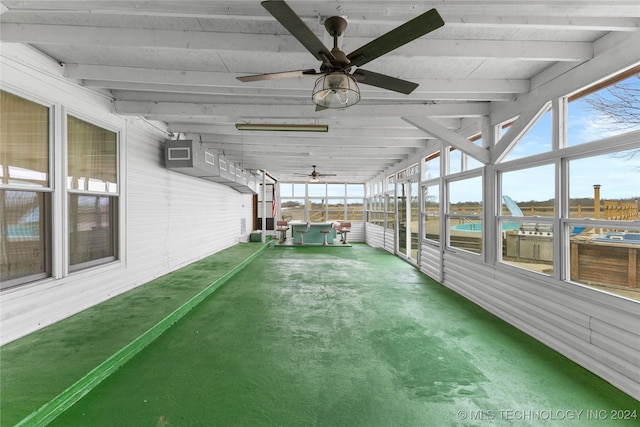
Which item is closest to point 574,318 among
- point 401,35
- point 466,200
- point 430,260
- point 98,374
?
point 466,200

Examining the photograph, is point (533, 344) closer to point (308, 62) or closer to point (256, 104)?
point (308, 62)

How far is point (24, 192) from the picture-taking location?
2.70 m

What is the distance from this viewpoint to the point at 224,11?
2090mm

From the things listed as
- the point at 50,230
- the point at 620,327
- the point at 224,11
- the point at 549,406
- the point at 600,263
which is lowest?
the point at 549,406

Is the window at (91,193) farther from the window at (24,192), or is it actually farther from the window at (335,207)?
the window at (335,207)

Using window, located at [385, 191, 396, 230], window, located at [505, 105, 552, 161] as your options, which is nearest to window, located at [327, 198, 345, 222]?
window, located at [385, 191, 396, 230]

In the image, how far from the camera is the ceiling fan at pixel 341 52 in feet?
5.05

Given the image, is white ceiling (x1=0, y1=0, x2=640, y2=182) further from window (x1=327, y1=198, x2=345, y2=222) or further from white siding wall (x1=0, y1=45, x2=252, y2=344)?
window (x1=327, y1=198, x2=345, y2=222)

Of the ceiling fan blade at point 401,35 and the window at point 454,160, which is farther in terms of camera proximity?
the window at point 454,160

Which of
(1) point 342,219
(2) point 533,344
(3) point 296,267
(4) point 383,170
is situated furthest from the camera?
(1) point 342,219

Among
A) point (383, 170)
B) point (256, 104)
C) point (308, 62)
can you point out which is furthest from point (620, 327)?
point (383, 170)

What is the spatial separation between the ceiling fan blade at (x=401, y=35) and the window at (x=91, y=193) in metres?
3.53

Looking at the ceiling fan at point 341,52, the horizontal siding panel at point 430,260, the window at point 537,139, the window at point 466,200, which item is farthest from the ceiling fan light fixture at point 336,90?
the horizontal siding panel at point 430,260

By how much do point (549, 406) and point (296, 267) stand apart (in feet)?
16.7
